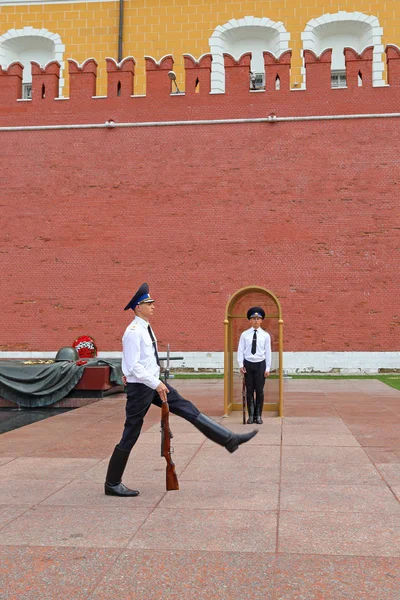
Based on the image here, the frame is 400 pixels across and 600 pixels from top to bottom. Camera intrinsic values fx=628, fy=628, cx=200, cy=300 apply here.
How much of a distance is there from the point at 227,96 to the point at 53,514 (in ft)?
58.4

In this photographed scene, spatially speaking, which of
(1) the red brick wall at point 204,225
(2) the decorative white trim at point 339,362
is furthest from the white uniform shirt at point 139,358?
(1) the red brick wall at point 204,225

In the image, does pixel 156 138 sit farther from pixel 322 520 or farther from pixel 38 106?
pixel 322 520

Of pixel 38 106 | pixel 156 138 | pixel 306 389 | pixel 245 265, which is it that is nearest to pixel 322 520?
pixel 306 389

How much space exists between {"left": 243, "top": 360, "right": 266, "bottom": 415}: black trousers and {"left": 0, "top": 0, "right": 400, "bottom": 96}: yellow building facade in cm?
1612

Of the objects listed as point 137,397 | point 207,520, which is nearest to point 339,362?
point 137,397

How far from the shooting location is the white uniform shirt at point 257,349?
963cm

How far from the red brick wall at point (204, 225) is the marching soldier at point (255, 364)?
975cm

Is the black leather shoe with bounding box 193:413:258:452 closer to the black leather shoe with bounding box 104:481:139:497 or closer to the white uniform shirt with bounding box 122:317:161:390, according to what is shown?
the white uniform shirt with bounding box 122:317:161:390

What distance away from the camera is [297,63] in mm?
23281

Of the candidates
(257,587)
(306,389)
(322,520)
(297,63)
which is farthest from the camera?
(297,63)

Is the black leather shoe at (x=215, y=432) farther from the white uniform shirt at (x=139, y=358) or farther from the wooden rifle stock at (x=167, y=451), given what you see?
the white uniform shirt at (x=139, y=358)

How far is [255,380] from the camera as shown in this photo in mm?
9609

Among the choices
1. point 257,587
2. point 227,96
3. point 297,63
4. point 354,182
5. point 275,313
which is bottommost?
point 257,587

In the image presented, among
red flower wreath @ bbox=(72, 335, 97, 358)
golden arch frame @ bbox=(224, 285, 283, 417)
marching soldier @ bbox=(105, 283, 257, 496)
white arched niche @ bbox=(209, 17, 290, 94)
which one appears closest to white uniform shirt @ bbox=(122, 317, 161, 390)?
marching soldier @ bbox=(105, 283, 257, 496)
